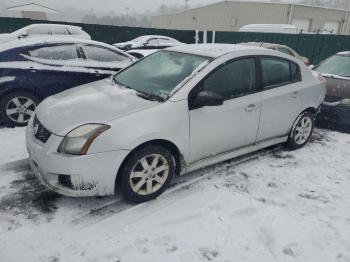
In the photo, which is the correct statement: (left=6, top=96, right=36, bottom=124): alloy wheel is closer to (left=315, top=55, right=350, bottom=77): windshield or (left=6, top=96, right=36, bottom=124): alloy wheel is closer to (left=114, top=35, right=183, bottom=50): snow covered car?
(left=315, top=55, right=350, bottom=77): windshield

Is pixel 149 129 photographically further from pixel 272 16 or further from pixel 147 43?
pixel 272 16

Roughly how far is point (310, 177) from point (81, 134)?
9.89ft

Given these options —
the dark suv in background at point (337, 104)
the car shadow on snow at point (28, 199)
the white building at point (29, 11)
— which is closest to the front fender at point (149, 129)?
the car shadow on snow at point (28, 199)

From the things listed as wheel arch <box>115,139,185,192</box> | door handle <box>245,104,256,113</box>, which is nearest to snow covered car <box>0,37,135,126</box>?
wheel arch <box>115,139,185,192</box>

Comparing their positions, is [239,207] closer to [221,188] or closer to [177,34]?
[221,188]

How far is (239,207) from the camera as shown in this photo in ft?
12.1

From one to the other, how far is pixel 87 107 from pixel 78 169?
754 millimetres

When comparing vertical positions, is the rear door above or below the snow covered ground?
above

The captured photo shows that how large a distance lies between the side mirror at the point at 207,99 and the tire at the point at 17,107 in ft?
11.3

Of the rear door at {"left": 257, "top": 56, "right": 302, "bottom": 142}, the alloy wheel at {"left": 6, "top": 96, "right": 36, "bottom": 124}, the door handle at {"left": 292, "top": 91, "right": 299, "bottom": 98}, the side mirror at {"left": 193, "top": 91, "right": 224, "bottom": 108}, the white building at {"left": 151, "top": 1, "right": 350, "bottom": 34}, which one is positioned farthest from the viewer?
the white building at {"left": 151, "top": 1, "right": 350, "bottom": 34}

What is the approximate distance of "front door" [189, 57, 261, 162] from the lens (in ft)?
12.7

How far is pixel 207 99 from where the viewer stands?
12.2 ft

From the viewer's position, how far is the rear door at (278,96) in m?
4.54

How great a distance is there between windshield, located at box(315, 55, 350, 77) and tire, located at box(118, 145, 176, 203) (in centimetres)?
483
